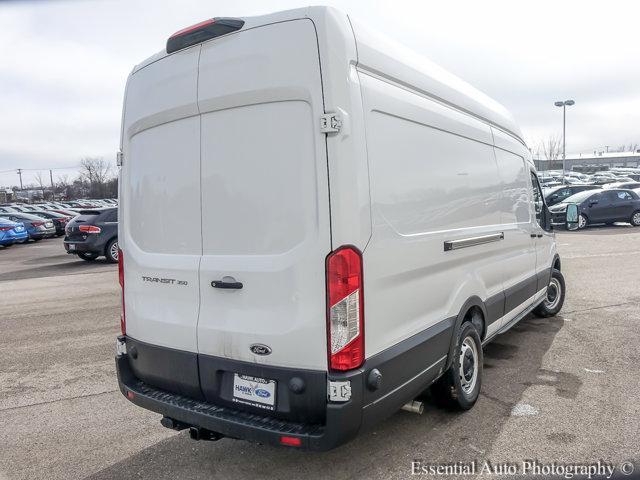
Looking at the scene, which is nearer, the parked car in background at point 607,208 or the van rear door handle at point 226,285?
the van rear door handle at point 226,285

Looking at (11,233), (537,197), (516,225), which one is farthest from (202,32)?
(11,233)

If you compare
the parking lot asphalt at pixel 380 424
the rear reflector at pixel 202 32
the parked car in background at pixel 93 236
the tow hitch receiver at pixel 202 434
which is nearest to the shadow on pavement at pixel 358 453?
the parking lot asphalt at pixel 380 424

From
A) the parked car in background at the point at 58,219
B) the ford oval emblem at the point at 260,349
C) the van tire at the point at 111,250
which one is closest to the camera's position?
the ford oval emblem at the point at 260,349

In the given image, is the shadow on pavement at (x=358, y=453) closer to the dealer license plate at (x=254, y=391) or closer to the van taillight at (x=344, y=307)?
the dealer license plate at (x=254, y=391)

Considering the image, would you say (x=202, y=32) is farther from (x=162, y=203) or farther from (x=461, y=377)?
(x=461, y=377)

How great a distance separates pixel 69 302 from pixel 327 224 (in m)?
7.52

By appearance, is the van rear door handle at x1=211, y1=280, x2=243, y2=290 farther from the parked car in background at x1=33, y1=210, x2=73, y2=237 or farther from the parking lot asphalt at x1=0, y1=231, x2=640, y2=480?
the parked car in background at x1=33, y1=210, x2=73, y2=237

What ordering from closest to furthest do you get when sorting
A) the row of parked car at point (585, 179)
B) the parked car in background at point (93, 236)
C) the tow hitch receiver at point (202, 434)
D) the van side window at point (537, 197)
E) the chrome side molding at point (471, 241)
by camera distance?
the tow hitch receiver at point (202, 434)
the chrome side molding at point (471, 241)
the van side window at point (537, 197)
the parked car in background at point (93, 236)
the row of parked car at point (585, 179)

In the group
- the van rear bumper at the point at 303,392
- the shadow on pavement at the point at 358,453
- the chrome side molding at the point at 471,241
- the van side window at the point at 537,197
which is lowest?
the shadow on pavement at the point at 358,453

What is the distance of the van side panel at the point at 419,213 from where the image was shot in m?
2.75

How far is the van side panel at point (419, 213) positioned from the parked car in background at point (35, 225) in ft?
78.7

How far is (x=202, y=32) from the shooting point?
2977 mm

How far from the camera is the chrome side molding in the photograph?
3.47m

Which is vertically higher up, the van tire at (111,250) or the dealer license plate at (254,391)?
the van tire at (111,250)
